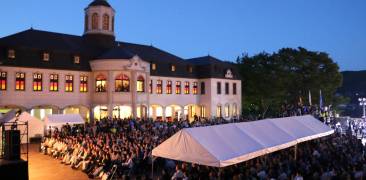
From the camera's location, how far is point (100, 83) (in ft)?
117

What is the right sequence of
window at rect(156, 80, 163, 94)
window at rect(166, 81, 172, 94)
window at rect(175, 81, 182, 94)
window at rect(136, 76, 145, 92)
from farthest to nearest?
window at rect(175, 81, 182, 94), window at rect(166, 81, 172, 94), window at rect(156, 80, 163, 94), window at rect(136, 76, 145, 92)

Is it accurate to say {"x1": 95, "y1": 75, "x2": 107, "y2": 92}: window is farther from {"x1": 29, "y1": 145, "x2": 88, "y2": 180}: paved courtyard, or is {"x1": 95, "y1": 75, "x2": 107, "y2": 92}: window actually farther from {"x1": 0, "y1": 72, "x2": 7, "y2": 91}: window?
{"x1": 29, "y1": 145, "x2": 88, "y2": 180}: paved courtyard

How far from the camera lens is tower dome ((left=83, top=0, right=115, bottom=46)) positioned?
4100 centimetres

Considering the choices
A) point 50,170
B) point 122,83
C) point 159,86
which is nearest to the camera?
point 50,170

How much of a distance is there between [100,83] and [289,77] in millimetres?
29243

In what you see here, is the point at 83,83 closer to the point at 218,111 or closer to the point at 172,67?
the point at 172,67

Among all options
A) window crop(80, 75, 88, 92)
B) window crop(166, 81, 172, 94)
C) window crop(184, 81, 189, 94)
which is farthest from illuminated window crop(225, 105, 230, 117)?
window crop(80, 75, 88, 92)

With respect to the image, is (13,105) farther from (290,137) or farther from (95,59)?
(290,137)

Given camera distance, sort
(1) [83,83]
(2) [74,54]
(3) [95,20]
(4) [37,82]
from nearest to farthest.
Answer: (4) [37,82], (2) [74,54], (1) [83,83], (3) [95,20]

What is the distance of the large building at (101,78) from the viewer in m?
31.3

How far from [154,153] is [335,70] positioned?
160 feet

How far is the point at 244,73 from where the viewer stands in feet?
178

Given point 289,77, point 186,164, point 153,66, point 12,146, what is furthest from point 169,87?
point 12,146

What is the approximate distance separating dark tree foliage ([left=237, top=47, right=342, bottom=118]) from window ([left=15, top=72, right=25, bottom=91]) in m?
32.9
